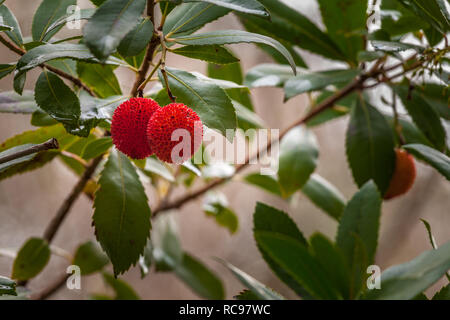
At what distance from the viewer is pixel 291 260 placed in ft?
1.87

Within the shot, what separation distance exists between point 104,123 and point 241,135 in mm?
634

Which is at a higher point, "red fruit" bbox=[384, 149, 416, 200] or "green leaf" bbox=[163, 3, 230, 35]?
"green leaf" bbox=[163, 3, 230, 35]

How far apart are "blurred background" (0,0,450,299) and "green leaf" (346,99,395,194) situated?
1040 millimetres

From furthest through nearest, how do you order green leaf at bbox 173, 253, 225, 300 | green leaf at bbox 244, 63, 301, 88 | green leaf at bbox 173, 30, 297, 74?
green leaf at bbox 173, 253, 225, 300 < green leaf at bbox 244, 63, 301, 88 < green leaf at bbox 173, 30, 297, 74

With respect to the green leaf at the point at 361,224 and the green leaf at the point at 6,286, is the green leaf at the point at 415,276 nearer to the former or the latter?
the green leaf at the point at 361,224

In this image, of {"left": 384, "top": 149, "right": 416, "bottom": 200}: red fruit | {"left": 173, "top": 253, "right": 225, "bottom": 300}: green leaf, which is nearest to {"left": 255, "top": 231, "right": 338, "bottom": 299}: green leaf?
{"left": 384, "top": 149, "right": 416, "bottom": 200}: red fruit

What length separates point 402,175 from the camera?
2.79ft

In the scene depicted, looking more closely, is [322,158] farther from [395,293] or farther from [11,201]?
[395,293]

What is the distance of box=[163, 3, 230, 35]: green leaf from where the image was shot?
60 centimetres

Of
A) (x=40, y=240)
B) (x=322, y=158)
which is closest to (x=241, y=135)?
(x=40, y=240)

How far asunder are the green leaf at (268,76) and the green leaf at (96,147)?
329mm

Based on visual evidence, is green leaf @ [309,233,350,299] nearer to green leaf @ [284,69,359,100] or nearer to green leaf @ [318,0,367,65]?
green leaf @ [284,69,359,100]

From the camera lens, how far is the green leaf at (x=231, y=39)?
51 centimetres

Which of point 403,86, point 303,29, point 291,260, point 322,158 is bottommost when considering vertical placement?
point 322,158
